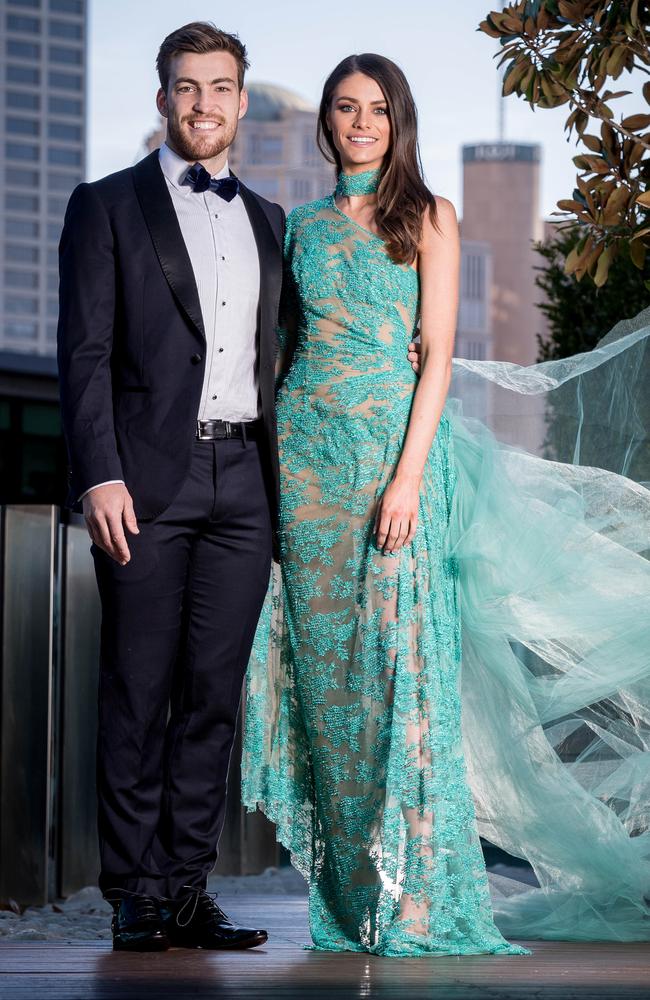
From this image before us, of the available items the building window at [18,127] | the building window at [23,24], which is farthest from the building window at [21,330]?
the building window at [23,24]

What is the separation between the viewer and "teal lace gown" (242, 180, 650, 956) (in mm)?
3045

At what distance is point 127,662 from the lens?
3045 millimetres

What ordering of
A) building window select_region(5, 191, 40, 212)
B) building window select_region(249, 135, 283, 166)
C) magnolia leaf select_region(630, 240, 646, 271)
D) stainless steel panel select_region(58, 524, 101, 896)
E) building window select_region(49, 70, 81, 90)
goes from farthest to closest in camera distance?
building window select_region(49, 70, 81, 90) → building window select_region(5, 191, 40, 212) → building window select_region(249, 135, 283, 166) → stainless steel panel select_region(58, 524, 101, 896) → magnolia leaf select_region(630, 240, 646, 271)

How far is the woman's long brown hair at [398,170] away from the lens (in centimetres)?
315

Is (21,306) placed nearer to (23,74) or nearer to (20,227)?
(20,227)

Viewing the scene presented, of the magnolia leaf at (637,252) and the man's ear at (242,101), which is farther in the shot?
the magnolia leaf at (637,252)

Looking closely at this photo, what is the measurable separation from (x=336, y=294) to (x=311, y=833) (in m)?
1.16

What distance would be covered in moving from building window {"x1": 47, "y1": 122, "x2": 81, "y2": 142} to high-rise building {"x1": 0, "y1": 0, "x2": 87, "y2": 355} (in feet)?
0.27

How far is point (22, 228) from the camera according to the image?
11744 cm

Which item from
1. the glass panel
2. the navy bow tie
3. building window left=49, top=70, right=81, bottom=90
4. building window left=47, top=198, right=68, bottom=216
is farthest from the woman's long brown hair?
building window left=49, top=70, right=81, bottom=90

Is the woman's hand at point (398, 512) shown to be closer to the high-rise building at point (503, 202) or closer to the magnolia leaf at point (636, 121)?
the magnolia leaf at point (636, 121)

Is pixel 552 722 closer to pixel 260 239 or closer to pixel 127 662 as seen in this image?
pixel 127 662

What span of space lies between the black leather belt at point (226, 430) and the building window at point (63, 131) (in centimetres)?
12410

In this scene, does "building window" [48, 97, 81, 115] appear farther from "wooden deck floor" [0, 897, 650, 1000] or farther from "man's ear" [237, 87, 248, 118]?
"wooden deck floor" [0, 897, 650, 1000]
